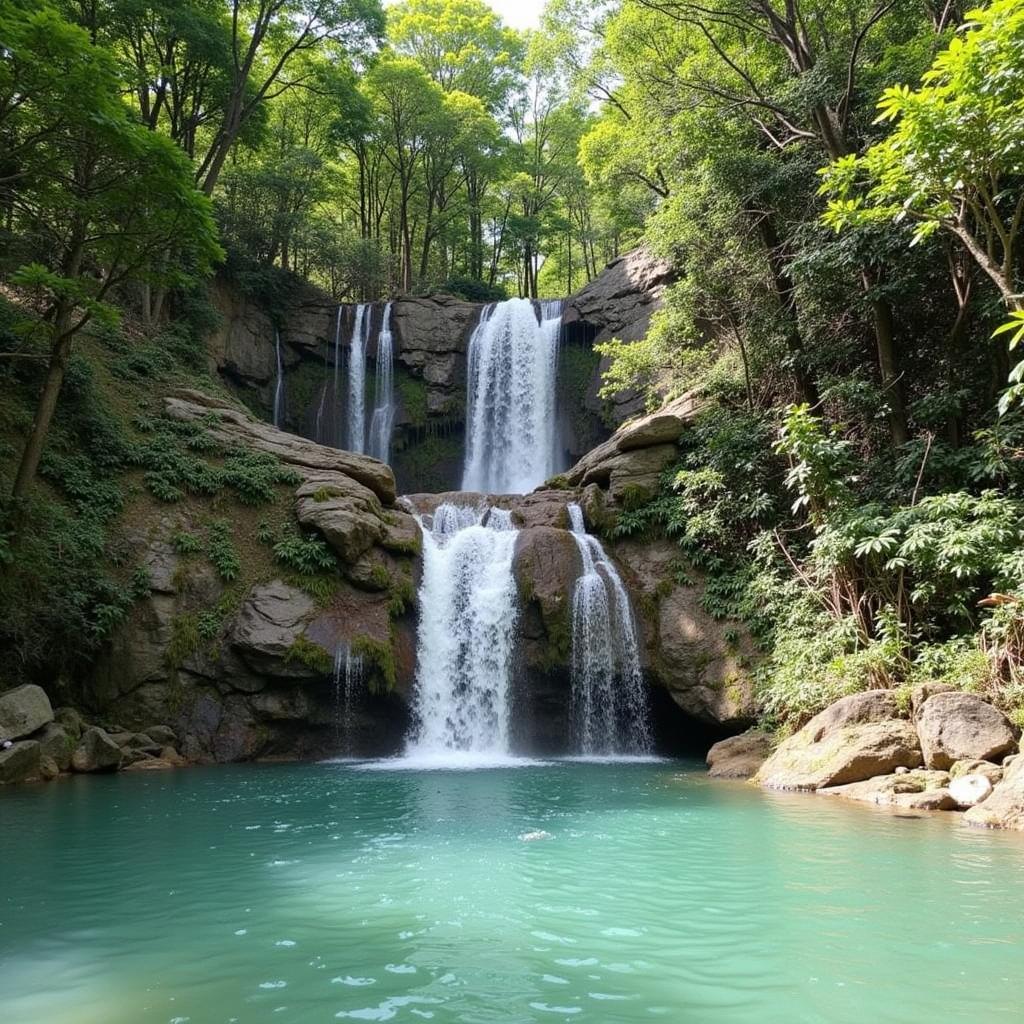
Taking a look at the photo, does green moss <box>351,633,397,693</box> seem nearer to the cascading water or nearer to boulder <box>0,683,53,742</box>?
boulder <box>0,683,53,742</box>

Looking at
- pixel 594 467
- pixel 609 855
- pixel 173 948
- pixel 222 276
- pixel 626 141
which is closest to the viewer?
pixel 173 948

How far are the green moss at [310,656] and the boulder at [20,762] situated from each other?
4.11 metres

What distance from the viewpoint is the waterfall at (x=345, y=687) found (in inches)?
561

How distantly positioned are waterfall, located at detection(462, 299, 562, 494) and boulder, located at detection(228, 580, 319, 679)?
11375 mm

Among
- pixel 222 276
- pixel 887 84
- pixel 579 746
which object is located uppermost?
pixel 222 276

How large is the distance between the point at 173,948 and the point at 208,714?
9824 millimetres

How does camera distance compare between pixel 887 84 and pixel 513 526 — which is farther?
pixel 513 526

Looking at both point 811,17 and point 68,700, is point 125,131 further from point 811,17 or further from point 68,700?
point 811,17

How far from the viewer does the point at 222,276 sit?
1002 inches

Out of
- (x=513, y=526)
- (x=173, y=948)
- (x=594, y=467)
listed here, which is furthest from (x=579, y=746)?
(x=173, y=948)

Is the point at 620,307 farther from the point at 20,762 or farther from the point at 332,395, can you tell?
the point at 20,762

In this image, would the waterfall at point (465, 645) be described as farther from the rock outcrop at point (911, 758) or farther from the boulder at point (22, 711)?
the boulder at point (22, 711)

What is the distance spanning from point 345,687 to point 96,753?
4175mm

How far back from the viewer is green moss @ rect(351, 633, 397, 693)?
47.4 ft
